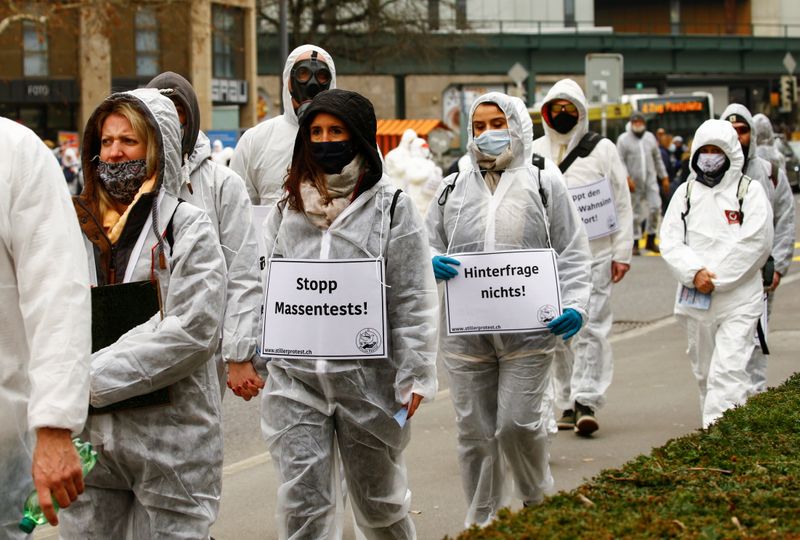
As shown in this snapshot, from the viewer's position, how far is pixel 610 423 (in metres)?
9.45

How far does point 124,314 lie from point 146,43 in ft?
132

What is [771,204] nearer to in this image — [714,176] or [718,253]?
[714,176]

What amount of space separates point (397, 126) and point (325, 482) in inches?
1382

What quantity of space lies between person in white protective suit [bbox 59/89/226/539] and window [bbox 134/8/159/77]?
39703mm

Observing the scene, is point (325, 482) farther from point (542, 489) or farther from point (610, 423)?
point (610, 423)

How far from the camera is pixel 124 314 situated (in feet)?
15.2

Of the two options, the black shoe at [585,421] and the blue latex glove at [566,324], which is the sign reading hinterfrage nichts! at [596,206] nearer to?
the black shoe at [585,421]

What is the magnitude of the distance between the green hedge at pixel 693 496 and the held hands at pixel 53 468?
3.21ft

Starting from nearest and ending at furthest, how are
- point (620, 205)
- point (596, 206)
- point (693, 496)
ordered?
point (693, 496), point (596, 206), point (620, 205)

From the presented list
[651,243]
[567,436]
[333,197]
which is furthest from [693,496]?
[651,243]

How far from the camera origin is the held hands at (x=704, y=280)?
8336mm

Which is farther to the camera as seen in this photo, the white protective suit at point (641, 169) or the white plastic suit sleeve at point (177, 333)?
the white protective suit at point (641, 169)

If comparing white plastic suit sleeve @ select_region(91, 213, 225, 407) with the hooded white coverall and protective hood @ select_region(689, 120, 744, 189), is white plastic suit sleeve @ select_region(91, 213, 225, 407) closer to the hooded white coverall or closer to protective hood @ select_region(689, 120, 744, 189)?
the hooded white coverall

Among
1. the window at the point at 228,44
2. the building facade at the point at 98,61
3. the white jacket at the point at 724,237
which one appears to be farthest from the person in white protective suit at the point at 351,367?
the window at the point at 228,44
